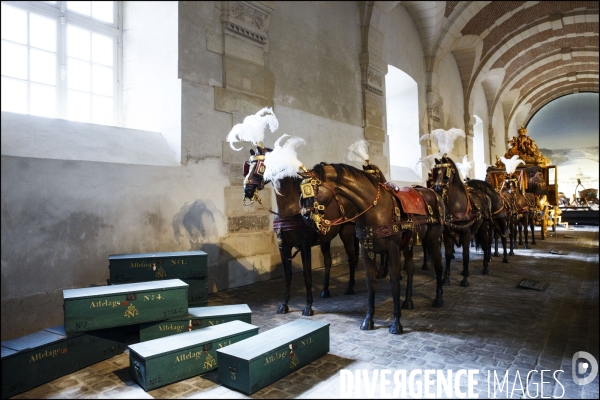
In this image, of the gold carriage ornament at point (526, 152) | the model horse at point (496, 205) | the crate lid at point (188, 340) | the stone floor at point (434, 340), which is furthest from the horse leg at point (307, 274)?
the gold carriage ornament at point (526, 152)

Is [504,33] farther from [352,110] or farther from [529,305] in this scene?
[529,305]

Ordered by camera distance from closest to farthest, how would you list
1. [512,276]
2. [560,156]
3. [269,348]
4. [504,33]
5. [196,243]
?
[269,348] < [196,243] < [512,276] < [504,33] < [560,156]

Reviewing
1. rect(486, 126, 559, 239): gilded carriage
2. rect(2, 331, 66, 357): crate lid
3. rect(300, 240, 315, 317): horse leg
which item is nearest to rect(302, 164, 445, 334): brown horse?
rect(300, 240, 315, 317): horse leg

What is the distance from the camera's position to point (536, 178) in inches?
507

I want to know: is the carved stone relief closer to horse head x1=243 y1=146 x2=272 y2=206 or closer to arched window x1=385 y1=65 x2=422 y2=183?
horse head x1=243 y1=146 x2=272 y2=206

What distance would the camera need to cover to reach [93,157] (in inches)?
168

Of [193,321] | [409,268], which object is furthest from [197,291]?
[409,268]

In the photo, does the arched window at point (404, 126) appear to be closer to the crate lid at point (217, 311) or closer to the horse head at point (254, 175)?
the horse head at point (254, 175)

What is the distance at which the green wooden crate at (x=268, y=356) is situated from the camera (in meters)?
2.46

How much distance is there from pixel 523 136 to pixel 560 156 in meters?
10.0

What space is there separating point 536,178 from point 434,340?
39.0ft

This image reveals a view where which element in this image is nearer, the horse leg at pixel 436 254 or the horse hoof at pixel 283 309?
the horse hoof at pixel 283 309

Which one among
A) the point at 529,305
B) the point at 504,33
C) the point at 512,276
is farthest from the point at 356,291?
the point at 504,33

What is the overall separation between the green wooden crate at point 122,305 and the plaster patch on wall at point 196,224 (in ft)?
5.82
